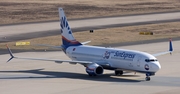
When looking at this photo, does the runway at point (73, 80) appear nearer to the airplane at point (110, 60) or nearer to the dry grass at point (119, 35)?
the airplane at point (110, 60)

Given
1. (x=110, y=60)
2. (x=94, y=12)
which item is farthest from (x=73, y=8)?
(x=110, y=60)

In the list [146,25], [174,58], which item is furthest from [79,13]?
[174,58]

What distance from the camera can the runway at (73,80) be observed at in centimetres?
5469

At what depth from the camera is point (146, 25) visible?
123875 mm

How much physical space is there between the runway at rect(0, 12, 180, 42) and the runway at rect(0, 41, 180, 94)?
31982 mm

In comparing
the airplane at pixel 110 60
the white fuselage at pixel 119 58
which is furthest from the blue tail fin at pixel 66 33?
the white fuselage at pixel 119 58

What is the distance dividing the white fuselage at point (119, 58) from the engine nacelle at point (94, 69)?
122cm

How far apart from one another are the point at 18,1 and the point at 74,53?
341 feet

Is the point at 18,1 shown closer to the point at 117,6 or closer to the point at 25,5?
the point at 25,5

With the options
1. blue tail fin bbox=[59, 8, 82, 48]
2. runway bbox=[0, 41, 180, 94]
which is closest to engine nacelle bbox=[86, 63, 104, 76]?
runway bbox=[0, 41, 180, 94]

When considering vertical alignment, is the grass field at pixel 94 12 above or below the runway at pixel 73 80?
above

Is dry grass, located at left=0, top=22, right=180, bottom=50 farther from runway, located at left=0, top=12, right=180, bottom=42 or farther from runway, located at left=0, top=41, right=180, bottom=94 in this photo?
runway, located at left=0, top=41, right=180, bottom=94

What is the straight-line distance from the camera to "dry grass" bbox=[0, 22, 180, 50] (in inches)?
3871

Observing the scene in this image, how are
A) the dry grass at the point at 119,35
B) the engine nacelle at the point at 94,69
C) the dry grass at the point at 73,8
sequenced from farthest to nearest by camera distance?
the dry grass at the point at 73,8, the dry grass at the point at 119,35, the engine nacelle at the point at 94,69
